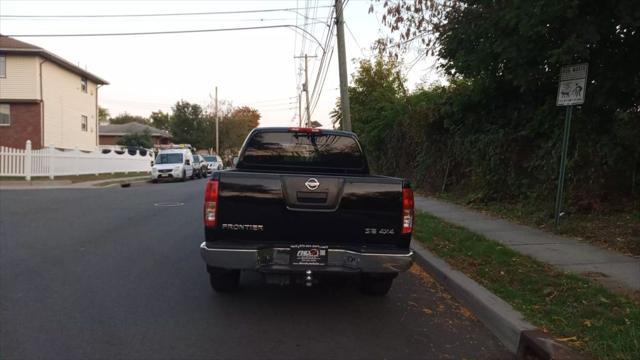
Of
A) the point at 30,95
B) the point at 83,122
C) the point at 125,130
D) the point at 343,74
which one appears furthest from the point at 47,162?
the point at 125,130

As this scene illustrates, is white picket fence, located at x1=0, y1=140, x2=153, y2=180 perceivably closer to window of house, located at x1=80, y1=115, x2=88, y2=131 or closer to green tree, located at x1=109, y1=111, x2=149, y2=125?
window of house, located at x1=80, y1=115, x2=88, y2=131

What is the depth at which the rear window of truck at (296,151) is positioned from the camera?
6348 mm

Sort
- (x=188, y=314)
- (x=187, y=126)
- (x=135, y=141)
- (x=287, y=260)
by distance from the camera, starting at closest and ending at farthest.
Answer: (x=287, y=260)
(x=188, y=314)
(x=135, y=141)
(x=187, y=126)

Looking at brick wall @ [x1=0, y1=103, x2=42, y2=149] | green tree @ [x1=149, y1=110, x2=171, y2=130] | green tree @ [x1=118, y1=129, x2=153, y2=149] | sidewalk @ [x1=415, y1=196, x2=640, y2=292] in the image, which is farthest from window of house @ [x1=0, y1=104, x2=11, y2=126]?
green tree @ [x1=149, y1=110, x2=171, y2=130]

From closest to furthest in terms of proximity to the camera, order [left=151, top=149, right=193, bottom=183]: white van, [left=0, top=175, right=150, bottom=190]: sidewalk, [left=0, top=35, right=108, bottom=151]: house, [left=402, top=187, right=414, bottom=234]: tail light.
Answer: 1. [left=402, top=187, right=414, bottom=234]: tail light
2. [left=0, top=175, right=150, bottom=190]: sidewalk
3. [left=151, top=149, right=193, bottom=183]: white van
4. [left=0, top=35, right=108, bottom=151]: house

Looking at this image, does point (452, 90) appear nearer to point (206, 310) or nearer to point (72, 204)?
point (72, 204)

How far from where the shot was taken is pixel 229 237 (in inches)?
195

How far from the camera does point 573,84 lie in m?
8.59

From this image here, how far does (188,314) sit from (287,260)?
3.84 ft

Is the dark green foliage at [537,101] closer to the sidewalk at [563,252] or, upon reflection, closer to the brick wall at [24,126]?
the sidewalk at [563,252]

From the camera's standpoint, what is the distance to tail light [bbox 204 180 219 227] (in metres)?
4.88

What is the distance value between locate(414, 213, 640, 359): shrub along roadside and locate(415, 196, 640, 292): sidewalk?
298mm

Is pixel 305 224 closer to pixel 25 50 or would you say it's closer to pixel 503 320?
pixel 503 320

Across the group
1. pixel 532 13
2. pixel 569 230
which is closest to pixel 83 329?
pixel 532 13
